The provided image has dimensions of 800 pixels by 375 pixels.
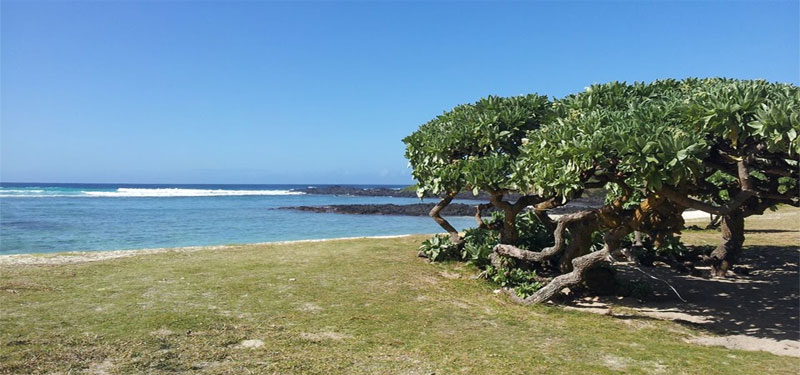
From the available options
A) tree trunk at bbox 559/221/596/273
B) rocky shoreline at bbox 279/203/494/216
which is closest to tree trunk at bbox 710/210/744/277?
tree trunk at bbox 559/221/596/273

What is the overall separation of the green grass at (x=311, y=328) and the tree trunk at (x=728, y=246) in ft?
13.8

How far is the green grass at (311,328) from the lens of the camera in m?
4.94

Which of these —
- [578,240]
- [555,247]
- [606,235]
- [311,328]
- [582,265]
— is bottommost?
[311,328]

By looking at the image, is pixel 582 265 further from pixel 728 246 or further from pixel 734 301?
pixel 728 246

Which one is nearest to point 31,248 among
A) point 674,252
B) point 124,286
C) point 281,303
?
point 124,286

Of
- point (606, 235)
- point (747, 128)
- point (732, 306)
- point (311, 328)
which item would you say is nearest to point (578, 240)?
point (606, 235)

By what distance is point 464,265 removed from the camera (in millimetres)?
10469

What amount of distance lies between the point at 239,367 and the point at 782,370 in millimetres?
5340

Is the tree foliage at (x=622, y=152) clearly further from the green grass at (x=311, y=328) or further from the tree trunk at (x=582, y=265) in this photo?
the green grass at (x=311, y=328)

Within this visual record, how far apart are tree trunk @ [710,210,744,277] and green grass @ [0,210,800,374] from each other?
4202mm

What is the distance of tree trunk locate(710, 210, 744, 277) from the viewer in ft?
31.6

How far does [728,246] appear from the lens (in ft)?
32.4

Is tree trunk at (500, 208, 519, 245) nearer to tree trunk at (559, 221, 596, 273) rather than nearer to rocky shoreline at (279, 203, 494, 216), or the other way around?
tree trunk at (559, 221, 596, 273)

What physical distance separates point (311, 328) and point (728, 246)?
8583mm
